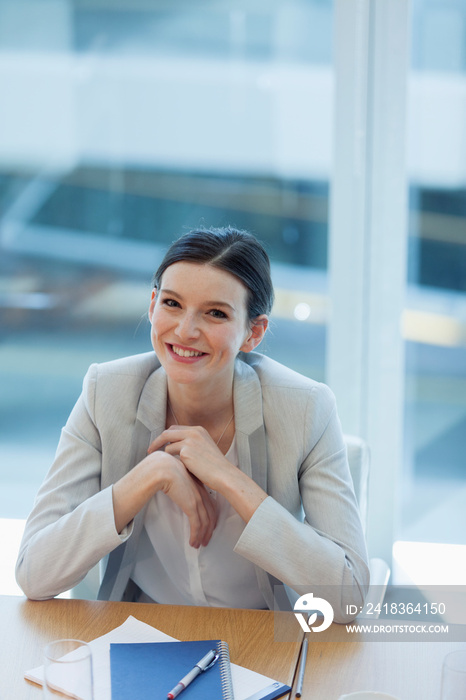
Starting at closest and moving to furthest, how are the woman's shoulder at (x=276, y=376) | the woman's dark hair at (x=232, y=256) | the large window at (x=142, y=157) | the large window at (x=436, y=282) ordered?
Result: the woman's dark hair at (x=232, y=256)
the woman's shoulder at (x=276, y=376)
the large window at (x=436, y=282)
the large window at (x=142, y=157)

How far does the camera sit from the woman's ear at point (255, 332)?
1840mm

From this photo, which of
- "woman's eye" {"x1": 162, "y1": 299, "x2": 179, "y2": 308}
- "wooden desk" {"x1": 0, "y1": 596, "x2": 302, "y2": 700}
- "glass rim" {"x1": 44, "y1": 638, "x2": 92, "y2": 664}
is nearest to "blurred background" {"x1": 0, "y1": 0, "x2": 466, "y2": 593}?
"woman's eye" {"x1": 162, "y1": 299, "x2": 179, "y2": 308}

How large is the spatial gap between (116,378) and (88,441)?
0.59 feet

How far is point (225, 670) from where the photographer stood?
1.19m

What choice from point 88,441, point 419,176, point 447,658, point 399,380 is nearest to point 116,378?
point 88,441

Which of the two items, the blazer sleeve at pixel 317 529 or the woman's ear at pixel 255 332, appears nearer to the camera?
the blazer sleeve at pixel 317 529

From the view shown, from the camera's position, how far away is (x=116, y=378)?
184cm

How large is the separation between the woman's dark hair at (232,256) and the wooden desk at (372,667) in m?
0.81

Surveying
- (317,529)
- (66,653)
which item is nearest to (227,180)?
(317,529)

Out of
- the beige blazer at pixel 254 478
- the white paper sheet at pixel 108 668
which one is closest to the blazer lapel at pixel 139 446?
the beige blazer at pixel 254 478

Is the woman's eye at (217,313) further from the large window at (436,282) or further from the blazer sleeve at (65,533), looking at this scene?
the large window at (436,282)

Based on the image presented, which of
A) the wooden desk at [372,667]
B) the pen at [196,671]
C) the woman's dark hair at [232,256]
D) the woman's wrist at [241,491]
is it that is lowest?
the wooden desk at [372,667]

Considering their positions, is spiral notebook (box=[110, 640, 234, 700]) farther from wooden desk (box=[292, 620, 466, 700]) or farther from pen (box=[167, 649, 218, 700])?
wooden desk (box=[292, 620, 466, 700])

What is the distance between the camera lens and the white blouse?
177 cm
